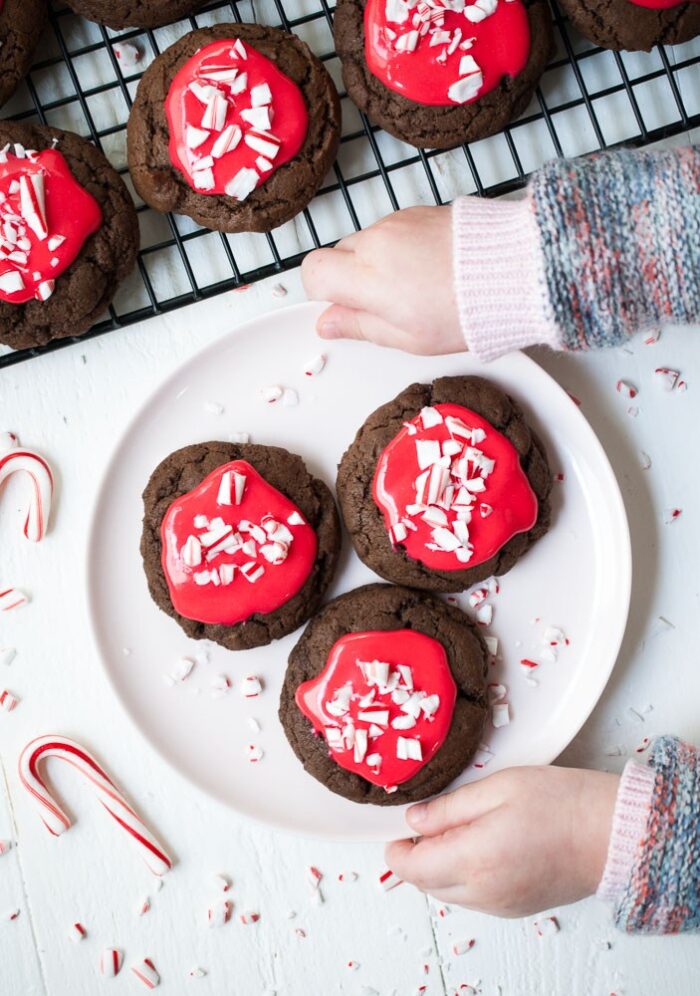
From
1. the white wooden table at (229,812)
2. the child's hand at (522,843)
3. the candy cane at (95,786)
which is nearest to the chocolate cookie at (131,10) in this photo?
the white wooden table at (229,812)

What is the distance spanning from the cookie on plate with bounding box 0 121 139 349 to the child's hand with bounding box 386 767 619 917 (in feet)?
3.44

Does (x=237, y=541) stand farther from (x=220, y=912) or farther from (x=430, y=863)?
(x=220, y=912)

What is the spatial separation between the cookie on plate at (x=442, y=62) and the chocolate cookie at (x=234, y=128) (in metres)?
0.08

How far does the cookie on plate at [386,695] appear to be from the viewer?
62.7 inches

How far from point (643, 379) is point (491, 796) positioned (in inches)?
30.9

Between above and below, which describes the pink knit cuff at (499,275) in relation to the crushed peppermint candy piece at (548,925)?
above

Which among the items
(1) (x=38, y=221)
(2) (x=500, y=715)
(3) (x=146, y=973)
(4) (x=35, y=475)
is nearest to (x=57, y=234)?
(1) (x=38, y=221)

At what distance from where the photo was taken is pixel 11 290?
5.27 feet

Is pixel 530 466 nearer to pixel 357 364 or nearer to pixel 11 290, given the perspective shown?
pixel 357 364

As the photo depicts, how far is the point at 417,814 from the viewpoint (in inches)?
64.8

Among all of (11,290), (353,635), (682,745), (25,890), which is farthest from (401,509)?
(25,890)

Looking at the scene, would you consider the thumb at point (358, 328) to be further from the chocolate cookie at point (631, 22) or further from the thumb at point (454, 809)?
the thumb at point (454, 809)

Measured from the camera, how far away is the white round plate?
5.59ft

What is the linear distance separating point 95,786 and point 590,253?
1264 millimetres
